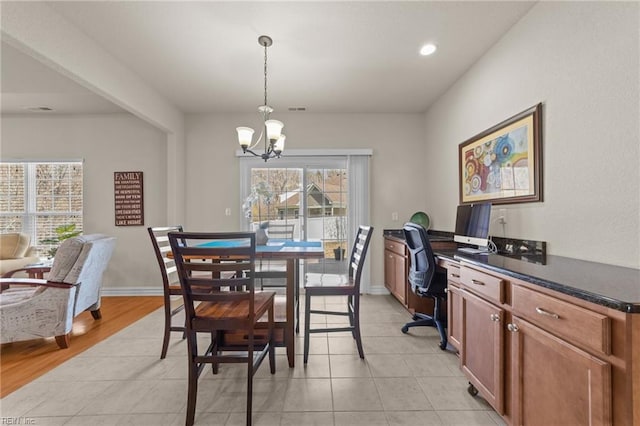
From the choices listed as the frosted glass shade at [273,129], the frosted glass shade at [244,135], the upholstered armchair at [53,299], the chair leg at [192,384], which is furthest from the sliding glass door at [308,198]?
the chair leg at [192,384]

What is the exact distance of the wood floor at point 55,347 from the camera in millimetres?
2137

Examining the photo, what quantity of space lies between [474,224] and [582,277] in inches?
46.1

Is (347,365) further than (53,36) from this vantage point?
Yes

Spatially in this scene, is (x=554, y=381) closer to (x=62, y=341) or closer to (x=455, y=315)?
(x=455, y=315)

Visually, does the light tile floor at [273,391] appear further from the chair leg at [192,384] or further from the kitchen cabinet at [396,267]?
the kitchen cabinet at [396,267]

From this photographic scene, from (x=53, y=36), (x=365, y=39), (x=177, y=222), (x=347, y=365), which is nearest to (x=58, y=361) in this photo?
(x=177, y=222)

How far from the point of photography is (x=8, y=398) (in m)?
1.87

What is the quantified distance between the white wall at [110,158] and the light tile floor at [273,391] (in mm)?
1832

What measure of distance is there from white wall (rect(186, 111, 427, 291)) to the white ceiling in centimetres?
36

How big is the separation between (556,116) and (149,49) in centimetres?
332

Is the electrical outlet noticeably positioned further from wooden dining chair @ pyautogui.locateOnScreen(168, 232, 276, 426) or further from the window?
the window

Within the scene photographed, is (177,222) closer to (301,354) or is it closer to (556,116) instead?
(301,354)

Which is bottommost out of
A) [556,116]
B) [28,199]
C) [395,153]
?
[28,199]

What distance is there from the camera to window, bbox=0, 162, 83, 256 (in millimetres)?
4250
